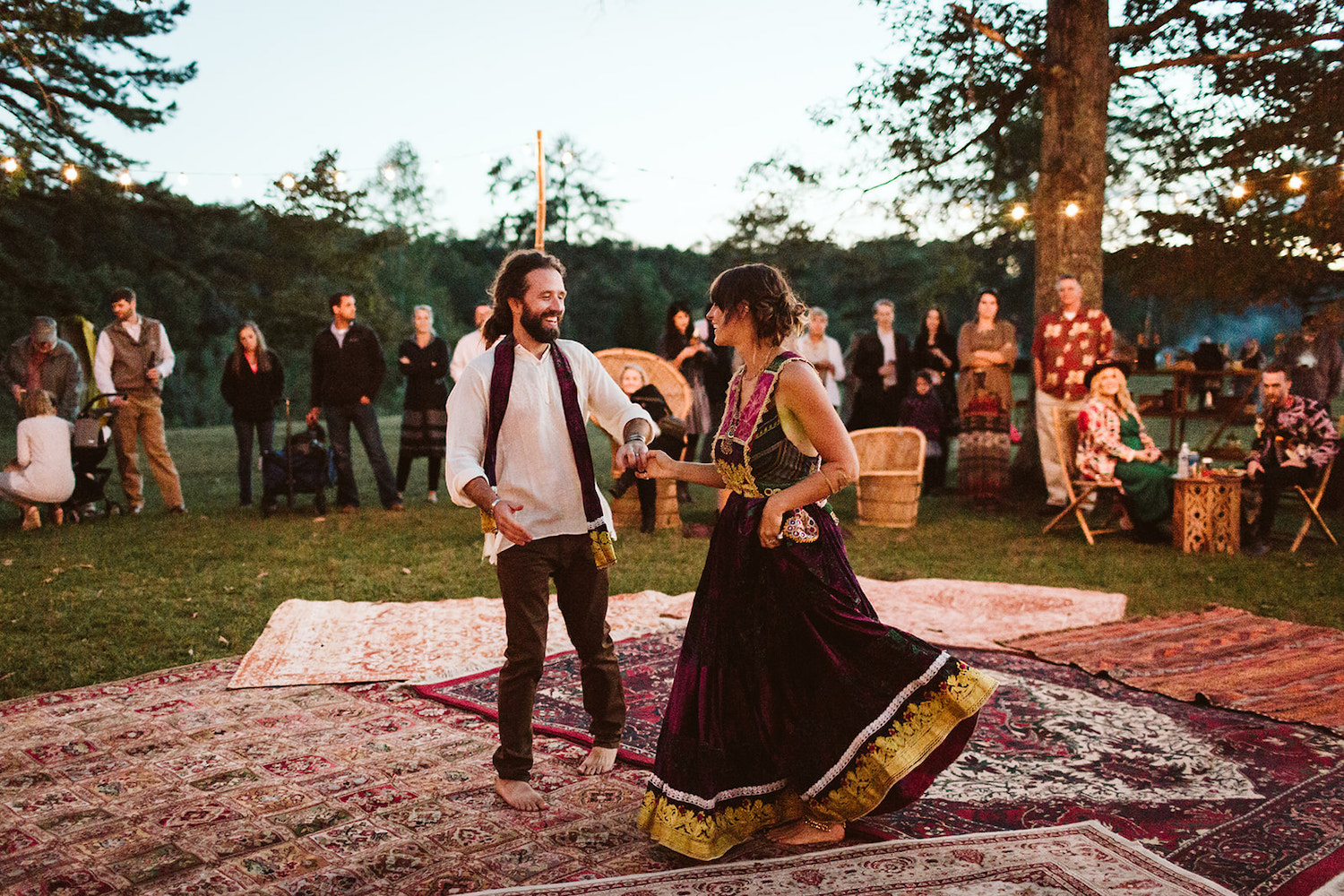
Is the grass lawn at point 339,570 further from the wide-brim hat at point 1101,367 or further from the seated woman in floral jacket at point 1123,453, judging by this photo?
the wide-brim hat at point 1101,367

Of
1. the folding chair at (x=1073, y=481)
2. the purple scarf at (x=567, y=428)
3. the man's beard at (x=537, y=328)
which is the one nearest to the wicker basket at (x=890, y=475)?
the folding chair at (x=1073, y=481)

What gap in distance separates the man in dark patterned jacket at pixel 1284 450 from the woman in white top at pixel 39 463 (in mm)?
9683

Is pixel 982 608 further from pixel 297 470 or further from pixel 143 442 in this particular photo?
pixel 143 442

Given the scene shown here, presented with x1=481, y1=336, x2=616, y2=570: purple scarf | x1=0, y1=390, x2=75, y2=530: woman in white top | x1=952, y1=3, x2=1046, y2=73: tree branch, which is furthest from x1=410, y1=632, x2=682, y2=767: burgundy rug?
x1=952, y1=3, x2=1046, y2=73: tree branch

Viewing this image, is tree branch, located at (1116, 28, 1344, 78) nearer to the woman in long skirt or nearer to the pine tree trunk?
the pine tree trunk

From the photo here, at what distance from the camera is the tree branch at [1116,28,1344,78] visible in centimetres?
969

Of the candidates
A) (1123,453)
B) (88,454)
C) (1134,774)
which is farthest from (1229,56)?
(88,454)

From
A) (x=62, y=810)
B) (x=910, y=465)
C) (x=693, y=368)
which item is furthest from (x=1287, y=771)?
(x=693, y=368)

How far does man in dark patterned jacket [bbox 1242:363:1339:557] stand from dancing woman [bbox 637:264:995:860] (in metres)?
6.25

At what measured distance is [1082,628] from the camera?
6.00 m

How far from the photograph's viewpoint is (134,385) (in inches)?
393

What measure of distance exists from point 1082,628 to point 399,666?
3733 mm

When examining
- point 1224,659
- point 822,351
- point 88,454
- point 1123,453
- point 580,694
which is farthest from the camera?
point 822,351

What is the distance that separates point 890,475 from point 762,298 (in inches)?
253
